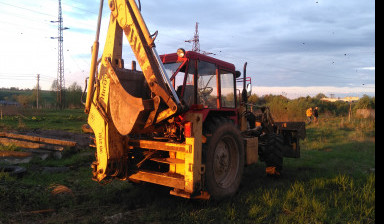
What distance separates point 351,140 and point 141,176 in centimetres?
1278

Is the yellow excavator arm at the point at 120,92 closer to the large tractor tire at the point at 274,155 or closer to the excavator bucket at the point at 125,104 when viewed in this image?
the excavator bucket at the point at 125,104

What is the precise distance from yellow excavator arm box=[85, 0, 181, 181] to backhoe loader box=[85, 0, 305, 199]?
15 mm

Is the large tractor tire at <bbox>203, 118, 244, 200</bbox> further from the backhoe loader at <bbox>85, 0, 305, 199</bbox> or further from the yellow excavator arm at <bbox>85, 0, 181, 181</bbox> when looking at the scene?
the yellow excavator arm at <bbox>85, 0, 181, 181</bbox>

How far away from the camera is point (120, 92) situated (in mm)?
4211

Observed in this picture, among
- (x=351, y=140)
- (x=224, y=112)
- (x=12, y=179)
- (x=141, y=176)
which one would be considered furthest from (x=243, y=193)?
(x=351, y=140)

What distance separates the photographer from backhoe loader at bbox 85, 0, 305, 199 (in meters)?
4.21

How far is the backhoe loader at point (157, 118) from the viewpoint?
4211 mm

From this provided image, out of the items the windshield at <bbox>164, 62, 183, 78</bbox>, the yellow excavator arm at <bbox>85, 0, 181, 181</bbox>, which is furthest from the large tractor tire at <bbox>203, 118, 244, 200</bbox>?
the windshield at <bbox>164, 62, 183, 78</bbox>

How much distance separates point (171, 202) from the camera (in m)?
4.96

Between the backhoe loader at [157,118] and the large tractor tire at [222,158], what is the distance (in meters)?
0.02

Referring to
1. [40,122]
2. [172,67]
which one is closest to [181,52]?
[172,67]

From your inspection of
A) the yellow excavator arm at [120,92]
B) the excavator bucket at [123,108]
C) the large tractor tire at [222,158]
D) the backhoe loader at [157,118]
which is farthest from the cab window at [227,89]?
the excavator bucket at [123,108]

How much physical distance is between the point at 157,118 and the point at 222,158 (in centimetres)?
167

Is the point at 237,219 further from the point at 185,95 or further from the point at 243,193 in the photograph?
the point at 185,95
